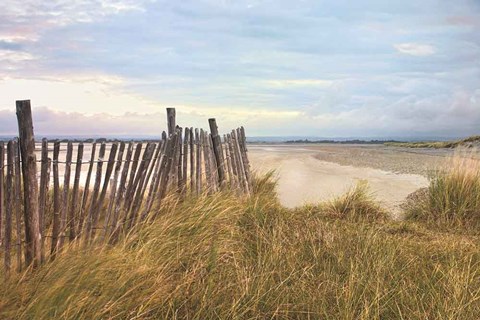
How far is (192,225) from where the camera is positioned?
19.0 feet

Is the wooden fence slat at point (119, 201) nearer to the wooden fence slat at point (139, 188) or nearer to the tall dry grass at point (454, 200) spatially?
the wooden fence slat at point (139, 188)

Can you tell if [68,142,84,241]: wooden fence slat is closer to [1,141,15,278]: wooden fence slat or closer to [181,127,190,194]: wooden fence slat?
[1,141,15,278]: wooden fence slat

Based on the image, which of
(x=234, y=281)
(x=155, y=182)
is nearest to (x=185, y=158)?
(x=155, y=182)

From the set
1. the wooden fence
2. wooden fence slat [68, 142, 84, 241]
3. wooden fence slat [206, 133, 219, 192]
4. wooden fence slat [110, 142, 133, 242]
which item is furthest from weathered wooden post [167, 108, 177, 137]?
wooden fence slat [68, 142, 84, 241]

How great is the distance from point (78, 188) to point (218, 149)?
12.7 feet

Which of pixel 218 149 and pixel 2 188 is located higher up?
pixel 218 149

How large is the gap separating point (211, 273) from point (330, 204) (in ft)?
16.6

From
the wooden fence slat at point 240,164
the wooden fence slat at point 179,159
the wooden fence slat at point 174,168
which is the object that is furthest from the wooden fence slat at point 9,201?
the wooden fence slat at point 240,164

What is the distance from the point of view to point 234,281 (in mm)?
4457

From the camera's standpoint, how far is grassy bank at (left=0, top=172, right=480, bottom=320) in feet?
12.3

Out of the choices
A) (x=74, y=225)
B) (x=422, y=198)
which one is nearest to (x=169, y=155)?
(x=74, y=225)

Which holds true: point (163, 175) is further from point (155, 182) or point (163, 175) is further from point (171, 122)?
point (171, 122)

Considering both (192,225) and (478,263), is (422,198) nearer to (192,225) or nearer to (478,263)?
(478,263)

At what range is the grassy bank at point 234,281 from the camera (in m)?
3.74
